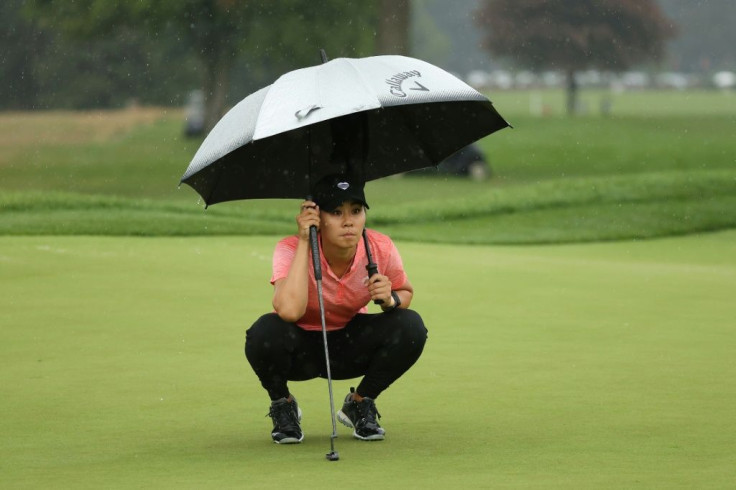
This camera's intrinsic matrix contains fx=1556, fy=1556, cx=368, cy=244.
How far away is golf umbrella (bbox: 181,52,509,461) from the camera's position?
588 centimetres

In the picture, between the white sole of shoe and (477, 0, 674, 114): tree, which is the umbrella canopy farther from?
(477, 0, 674, 114): tree

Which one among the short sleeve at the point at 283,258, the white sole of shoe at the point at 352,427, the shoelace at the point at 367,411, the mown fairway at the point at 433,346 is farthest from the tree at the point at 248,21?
the shoelace at the point at 367,411

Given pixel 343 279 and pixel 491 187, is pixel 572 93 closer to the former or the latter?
pixel 491 187

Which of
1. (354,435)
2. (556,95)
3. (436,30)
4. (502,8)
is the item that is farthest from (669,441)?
(436,30)

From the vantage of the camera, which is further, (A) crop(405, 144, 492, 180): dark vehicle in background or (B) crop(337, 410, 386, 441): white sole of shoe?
(A) crop(405, 144, 492, 180): dark vehicle in background

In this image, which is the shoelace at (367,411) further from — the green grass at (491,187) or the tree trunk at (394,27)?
the tree trunk at (394,27)

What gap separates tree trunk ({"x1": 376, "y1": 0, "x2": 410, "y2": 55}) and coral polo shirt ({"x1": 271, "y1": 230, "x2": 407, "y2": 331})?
83.4ft

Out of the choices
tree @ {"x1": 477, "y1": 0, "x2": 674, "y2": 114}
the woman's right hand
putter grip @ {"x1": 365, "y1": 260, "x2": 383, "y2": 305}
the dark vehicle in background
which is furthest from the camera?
tree @ {"x1": 477, "y1": 0, "x2": 674, "y2": 114}

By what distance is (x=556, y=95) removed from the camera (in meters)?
77.6

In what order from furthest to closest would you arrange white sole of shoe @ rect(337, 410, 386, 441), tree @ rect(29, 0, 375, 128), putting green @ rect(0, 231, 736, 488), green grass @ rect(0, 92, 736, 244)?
tree @ rect(29, 0, 375, 128) → green grass @ rect(0, 92, 736, 244) → white sole of shoe @ rect(337, 410, 386, 441) → putting green @ rect(0, 231, 736, 488)

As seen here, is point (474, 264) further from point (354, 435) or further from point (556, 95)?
point (556, 95)

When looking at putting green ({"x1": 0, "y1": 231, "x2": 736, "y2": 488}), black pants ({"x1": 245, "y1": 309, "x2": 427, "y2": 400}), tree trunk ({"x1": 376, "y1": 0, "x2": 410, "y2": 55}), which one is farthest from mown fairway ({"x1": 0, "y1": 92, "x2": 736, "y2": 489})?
tree trunk ({"x1": 376, "y1": 0, "x2": 410, "y2": 55})

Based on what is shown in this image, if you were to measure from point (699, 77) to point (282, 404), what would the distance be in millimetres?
75208

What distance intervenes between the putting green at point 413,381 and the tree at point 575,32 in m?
29.8
